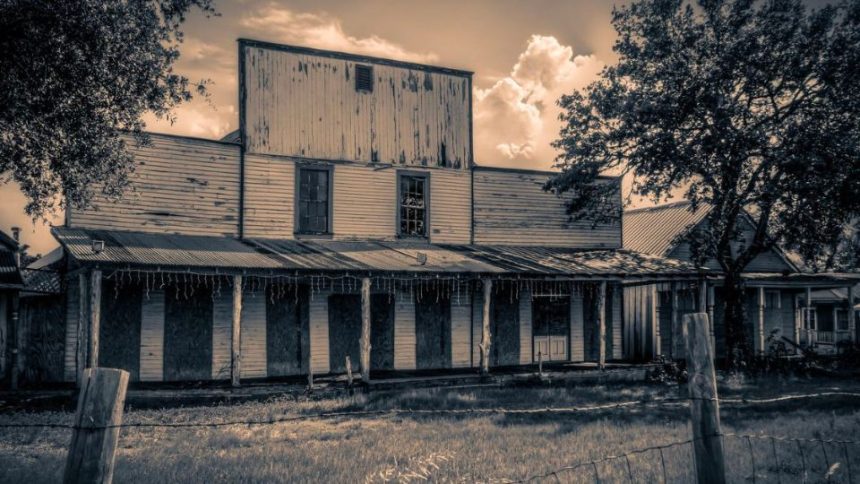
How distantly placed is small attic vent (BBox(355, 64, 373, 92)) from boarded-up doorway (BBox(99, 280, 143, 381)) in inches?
342

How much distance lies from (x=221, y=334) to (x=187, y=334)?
0.83 m

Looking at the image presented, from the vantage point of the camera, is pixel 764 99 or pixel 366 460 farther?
pixel 764 99

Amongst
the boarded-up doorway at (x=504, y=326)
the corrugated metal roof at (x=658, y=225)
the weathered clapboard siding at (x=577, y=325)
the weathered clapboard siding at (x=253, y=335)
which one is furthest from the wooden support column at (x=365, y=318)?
the corrugated metal roof at (x=658, y=225)

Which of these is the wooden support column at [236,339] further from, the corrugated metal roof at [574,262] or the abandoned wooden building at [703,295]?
the abandoned wooden building at [703,295]

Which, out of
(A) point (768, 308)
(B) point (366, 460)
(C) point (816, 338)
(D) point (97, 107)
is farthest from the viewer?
(C) point (816, 338)

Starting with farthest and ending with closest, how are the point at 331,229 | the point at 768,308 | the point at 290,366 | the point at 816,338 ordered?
the point at 816,338, the point at 768,308, the point at 331,229, the point at 290,366

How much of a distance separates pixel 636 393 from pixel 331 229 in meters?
9.25

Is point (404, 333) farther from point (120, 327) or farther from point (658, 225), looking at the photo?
point (658, 225)

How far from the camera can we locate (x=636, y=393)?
56.0 feet

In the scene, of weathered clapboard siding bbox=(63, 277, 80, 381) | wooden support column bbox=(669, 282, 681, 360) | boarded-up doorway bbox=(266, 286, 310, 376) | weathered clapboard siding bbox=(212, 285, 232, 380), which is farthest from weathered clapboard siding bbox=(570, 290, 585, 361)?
weathered clapboard siding bbox=(63, 277, 80, 381)

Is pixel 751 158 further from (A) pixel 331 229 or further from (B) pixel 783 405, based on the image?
(A) pixel 331 229

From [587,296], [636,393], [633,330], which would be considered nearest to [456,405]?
[636,393]

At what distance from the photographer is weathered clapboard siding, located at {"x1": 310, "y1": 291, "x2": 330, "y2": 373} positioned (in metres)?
19.2

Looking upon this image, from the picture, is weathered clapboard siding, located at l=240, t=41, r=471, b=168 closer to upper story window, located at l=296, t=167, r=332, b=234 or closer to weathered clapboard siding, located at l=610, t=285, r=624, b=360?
upper story window, located at l=296, t=167, r=332, b=234
